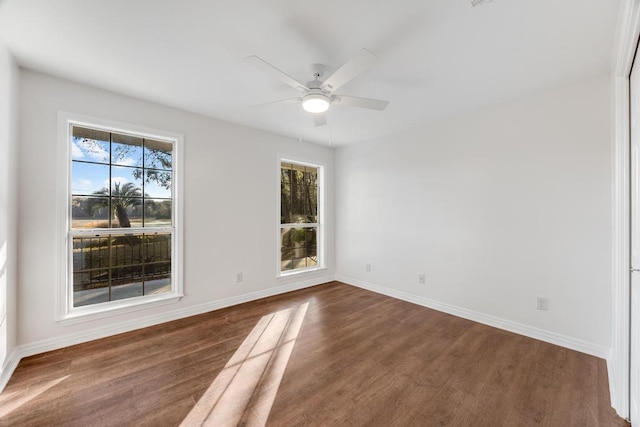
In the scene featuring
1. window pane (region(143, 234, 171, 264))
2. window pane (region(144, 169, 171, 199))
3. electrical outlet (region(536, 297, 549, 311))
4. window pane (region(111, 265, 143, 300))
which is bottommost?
electrical outlet (region(536, 297, 549, 311))

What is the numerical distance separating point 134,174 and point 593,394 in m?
4.58

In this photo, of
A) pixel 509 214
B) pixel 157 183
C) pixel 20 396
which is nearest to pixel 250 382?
pixel 20 396

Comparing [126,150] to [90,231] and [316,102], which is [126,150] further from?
[316,102]

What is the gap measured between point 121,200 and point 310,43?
2.57 meters

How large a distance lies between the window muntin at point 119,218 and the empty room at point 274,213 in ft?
0.07

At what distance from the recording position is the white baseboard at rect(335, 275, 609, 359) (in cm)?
247

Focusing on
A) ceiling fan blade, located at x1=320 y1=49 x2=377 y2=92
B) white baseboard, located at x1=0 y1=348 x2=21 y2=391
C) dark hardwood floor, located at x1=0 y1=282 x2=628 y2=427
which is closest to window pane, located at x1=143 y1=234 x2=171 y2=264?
dark hardwood floor, located at x1=0 y1=282 x2=628 y2=427

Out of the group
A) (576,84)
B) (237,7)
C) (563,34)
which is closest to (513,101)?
(576,84)

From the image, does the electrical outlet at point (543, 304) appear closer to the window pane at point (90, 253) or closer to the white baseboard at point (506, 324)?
the white baseboard at point (506, 324)

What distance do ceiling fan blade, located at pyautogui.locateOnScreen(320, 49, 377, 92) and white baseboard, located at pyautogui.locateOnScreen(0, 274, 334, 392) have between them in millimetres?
2999

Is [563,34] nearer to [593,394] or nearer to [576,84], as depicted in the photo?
[576,84]

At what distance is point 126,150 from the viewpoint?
2.95 m

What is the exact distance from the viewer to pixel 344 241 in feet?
16.1

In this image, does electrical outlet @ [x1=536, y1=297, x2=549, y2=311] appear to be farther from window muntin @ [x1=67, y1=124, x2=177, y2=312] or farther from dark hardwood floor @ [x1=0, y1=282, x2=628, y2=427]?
window muntin @ [x1=67, y1=124, x2=177, y2=312]
